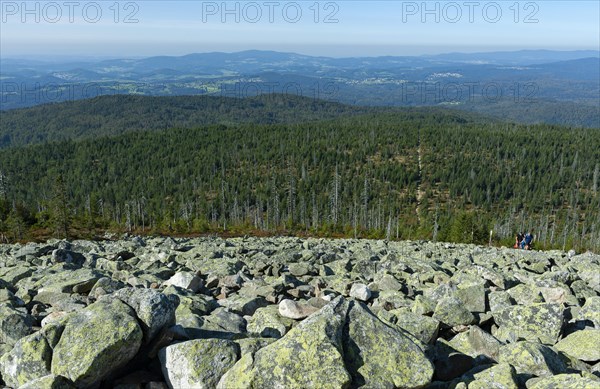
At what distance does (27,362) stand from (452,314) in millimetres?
8018

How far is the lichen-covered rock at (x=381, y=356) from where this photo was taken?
19.9ft

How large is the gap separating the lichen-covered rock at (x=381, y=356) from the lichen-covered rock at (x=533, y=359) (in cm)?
173

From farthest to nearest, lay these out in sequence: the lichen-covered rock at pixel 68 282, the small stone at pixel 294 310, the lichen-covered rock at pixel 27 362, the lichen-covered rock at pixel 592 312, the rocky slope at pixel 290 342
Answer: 1. the lichen-covered rock at pixel 68 282
2. the lichen-covered rock at pixel 592 312
3. the small stone at pixel 294 310
4. the lichen-covered rock at pixel 27 362
5. the rocky slope at pixel 290 342

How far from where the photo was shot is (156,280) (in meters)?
14.6

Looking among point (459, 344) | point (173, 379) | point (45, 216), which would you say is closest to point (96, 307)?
point (173, 379)

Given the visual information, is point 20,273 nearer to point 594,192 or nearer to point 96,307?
point 96,307

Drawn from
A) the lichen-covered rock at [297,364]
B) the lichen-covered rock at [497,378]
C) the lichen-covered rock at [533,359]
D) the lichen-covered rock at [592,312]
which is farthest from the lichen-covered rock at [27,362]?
the lichen-covered rock at [592,312]

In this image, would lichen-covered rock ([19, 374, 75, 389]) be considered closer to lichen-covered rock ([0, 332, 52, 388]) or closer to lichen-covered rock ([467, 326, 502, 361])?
lichen-covered rock ([0, 332, 52, 388])

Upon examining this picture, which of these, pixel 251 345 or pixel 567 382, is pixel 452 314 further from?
pixel 251 345

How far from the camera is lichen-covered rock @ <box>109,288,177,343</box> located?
272 inches

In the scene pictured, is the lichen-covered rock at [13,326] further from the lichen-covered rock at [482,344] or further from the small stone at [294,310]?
the lichen-covered rock at [482,344]

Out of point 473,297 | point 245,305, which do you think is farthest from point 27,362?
point 473,297

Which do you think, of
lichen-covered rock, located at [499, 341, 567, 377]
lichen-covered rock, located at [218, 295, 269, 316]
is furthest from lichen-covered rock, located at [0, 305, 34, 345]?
lichen-covered rock, located at [499, 341, 567, 377]

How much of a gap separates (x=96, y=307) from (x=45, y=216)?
90249 mm
